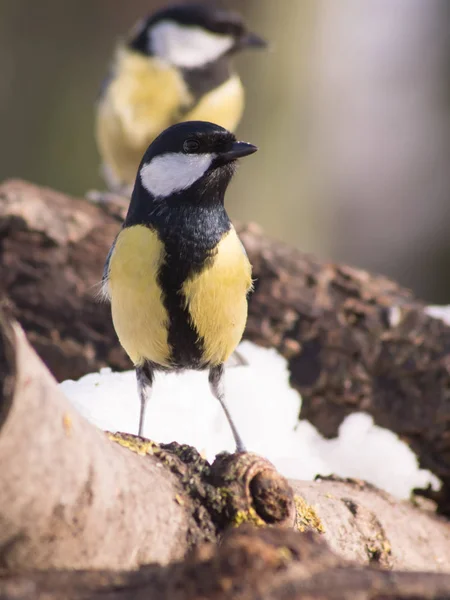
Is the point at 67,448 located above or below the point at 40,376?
below

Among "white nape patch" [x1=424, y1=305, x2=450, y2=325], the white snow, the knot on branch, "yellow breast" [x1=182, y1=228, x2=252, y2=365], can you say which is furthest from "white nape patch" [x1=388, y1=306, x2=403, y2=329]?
the knot on branch

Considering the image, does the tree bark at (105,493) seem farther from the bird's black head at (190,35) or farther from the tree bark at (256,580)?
the bird's black head at (190,35)

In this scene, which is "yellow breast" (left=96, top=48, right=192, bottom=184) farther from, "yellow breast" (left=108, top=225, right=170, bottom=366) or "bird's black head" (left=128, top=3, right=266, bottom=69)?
"yellow breast" (left=108, top=225, right=170, bottom=366)

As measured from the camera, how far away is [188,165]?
2018 mm

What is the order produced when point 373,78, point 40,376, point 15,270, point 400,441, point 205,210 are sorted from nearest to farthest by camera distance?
point 40,376 → point 205,210 → point 400,441 → point 15,270 → point 373,78

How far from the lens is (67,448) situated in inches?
48.7

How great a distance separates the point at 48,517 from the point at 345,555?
2.88ft

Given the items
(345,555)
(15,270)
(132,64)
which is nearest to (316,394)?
(345,555)

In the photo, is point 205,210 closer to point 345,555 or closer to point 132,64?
point 345,555

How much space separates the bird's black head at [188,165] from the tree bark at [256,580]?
109cm

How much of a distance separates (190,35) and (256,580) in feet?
12.3

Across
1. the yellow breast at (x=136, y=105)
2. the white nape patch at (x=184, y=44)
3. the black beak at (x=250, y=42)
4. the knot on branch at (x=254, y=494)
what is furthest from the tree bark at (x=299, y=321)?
the black beak at (x=250, y=42)

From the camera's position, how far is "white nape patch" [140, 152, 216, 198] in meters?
2.03

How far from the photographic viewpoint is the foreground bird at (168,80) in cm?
412
